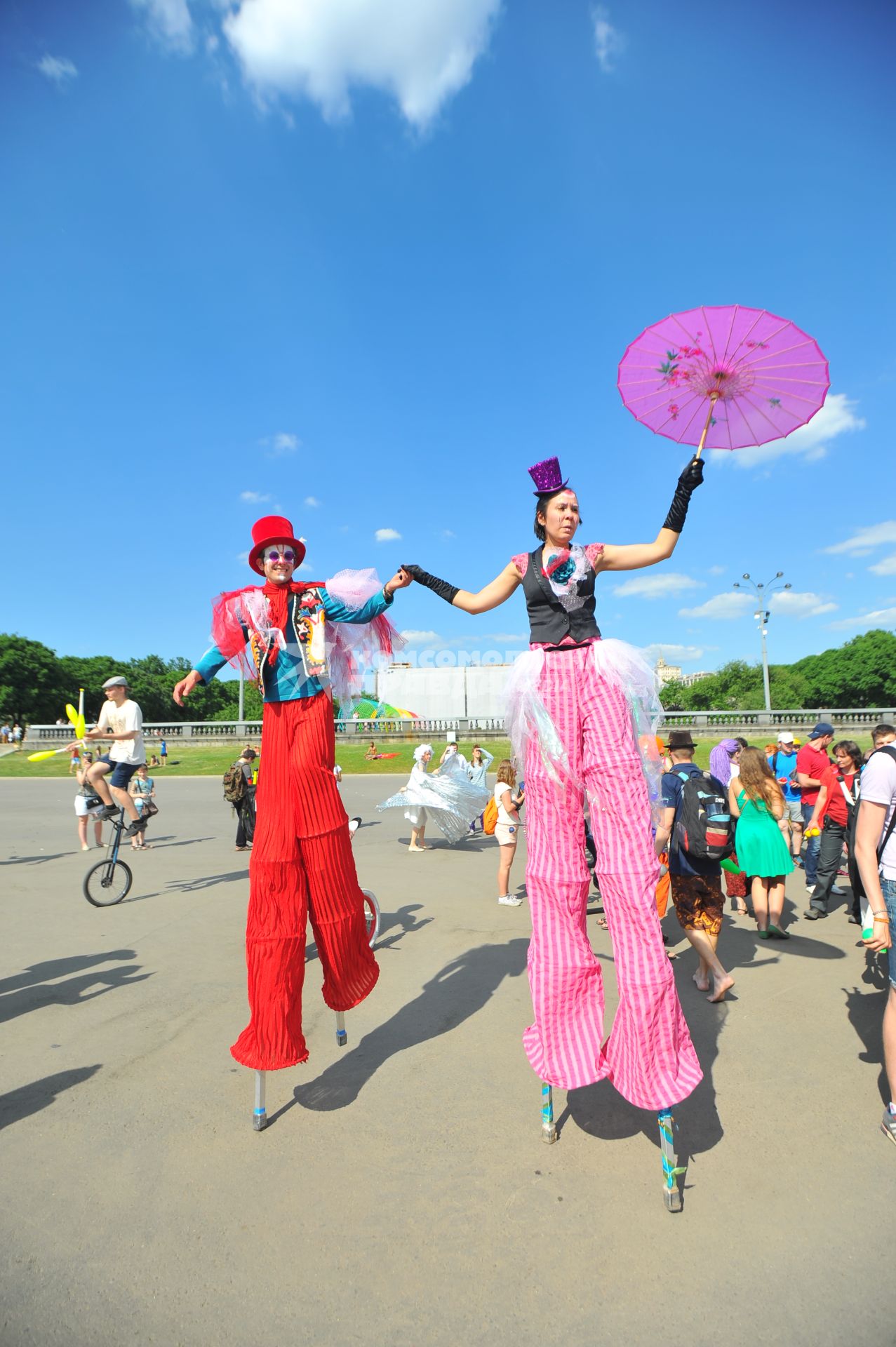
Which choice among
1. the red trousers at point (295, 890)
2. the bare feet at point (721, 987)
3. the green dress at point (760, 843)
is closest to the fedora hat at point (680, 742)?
the green dress at point (760, 843)

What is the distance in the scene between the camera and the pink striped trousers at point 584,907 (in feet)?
9.07

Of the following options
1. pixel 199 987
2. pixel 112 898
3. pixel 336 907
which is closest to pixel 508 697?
pixel 336 907

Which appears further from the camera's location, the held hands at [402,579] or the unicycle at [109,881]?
the unicycle at [109,881]

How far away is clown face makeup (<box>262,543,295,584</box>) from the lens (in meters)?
3.78

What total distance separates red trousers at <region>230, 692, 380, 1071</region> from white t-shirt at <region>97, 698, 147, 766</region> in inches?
168

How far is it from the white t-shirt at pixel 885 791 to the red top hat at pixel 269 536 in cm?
290

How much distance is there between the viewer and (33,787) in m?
24.3

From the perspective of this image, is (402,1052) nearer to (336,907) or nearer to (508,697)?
(336,907)

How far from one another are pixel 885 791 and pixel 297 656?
2.69m

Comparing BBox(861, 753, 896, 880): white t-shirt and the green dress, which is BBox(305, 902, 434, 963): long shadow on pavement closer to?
the green dress

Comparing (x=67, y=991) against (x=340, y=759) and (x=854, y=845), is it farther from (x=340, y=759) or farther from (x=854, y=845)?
(x=340, y=759)

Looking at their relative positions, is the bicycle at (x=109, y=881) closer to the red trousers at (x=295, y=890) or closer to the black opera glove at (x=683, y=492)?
the red trousers at (x=295, y=890)

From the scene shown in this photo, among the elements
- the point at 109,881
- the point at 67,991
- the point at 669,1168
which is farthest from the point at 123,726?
the point at 669,1168

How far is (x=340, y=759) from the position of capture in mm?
32125
